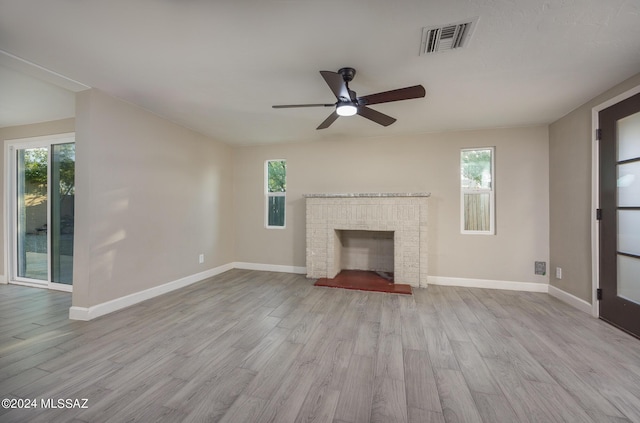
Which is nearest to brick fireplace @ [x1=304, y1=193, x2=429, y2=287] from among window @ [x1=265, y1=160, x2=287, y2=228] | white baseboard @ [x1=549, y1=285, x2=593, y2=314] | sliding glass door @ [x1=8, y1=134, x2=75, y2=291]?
window @ [x1=265, y1=160, x2=287, y2=228]

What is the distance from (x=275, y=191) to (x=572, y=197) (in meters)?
4.46

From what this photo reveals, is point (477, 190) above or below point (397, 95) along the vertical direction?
below

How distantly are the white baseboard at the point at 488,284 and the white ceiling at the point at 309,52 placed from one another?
7.96ft

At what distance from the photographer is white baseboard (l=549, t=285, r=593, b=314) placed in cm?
299

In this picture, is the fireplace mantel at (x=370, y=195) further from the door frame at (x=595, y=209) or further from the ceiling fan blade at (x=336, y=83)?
the ceiling fan blade at (x=336, y=83)

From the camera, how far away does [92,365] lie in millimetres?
1960

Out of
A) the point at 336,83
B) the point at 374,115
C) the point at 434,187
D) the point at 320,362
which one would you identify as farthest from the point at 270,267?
the point at 336,83

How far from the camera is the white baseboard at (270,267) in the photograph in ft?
15.9

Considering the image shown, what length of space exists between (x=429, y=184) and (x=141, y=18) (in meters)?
4.01

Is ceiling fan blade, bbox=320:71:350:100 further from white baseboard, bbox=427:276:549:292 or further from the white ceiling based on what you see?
white baseboard, bbox=427:276:549:292

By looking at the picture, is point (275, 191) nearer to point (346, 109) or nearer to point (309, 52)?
point (346, 109)

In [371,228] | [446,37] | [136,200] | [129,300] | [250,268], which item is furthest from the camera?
[250,268]

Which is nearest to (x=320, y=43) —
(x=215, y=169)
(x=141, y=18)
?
(x=141, y=18)

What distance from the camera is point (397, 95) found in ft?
7.55
